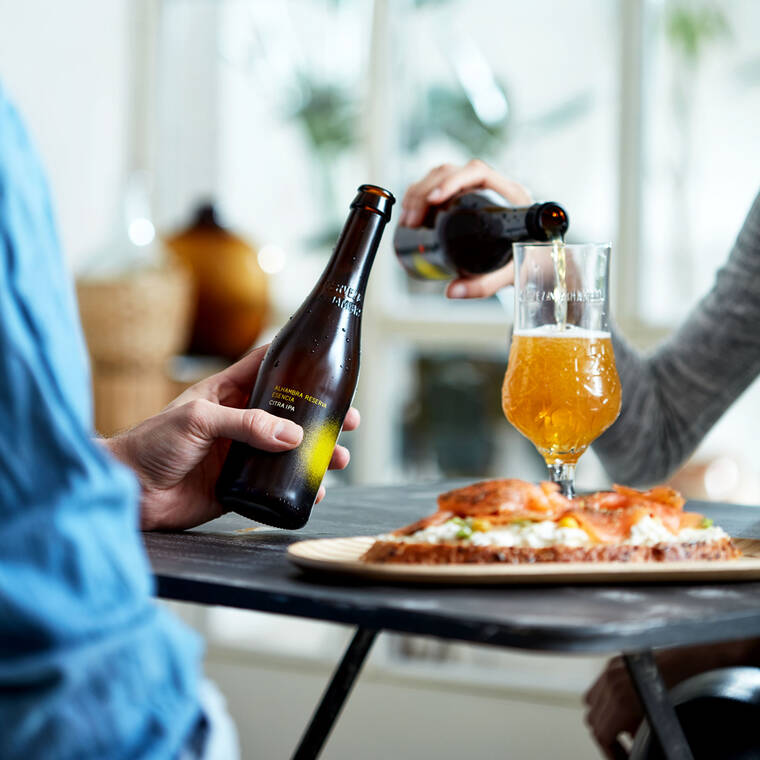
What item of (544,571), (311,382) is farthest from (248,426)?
(544,571)

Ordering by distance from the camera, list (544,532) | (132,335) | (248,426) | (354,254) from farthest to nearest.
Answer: (132,335) → (354,254) → (248,426) → (544,532)

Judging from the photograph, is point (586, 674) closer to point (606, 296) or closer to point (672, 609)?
point (606, 296)

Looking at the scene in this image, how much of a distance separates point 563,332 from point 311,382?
255 millimetres

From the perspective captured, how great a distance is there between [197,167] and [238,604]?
3.04 meters

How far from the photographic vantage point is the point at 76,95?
3410 millimetres

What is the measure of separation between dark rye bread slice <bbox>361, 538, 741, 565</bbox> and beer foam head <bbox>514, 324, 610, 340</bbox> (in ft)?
1.03

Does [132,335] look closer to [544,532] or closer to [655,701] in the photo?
[544,532]

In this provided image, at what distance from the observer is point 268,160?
352cm

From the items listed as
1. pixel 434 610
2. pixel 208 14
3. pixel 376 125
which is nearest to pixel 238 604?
pixel 434 610

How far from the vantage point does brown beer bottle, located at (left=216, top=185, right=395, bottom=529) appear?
1009mm

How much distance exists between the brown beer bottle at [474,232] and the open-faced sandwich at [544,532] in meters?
0.48

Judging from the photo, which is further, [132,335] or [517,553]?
[132,335]

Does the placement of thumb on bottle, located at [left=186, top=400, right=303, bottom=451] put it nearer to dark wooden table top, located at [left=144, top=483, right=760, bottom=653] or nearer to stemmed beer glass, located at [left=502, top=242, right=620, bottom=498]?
dark wooden table top, located at [left=144, top=483, right=760, bottom=653]

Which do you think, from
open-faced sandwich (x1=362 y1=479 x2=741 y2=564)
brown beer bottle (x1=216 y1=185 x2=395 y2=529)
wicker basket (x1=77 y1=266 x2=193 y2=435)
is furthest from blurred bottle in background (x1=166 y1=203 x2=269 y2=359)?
open-faced sandwich (x1=362 y1=479 x2=741 y2=564)
